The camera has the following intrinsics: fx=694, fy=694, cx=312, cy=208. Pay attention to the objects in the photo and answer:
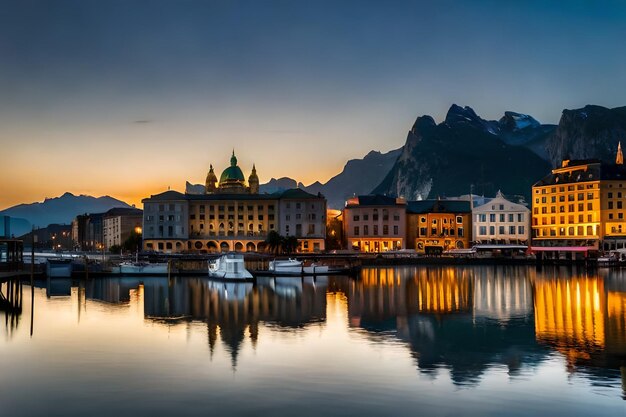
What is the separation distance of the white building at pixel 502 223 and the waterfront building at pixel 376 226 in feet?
53.6

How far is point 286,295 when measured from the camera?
6744 centimetres

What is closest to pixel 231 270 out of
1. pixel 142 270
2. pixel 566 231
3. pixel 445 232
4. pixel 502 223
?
pixel 142 270

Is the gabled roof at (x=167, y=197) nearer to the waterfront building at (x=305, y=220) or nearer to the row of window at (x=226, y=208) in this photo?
the row of window at (x=226, y=208)

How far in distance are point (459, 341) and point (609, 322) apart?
43.9 feet

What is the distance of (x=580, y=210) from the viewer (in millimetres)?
138875

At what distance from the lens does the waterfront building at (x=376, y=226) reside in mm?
150000

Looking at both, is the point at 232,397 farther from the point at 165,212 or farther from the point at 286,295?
the point at 165,212

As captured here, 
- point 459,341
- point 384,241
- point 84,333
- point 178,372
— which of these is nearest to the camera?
point 178,372

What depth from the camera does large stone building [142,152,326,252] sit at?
505 feet

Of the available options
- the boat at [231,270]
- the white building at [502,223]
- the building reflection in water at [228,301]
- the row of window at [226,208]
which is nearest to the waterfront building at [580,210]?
the white building at [502,223]

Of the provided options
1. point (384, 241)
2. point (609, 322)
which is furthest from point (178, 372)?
point (384, 241)

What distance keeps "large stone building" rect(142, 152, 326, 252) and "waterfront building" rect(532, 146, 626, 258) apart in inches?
1847

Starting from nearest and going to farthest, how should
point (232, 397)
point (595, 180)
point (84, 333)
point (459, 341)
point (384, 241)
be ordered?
point (232, 397) < point (459, 341) < point (84, 333) < point (595, 180) < point (384, 241)

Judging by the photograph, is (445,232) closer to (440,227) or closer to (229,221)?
(440,227)
